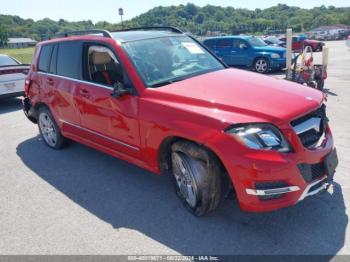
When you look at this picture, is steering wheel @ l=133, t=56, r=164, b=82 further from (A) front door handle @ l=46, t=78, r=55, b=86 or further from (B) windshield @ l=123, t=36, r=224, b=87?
(A) front door handle @ l=46, t=78, r=55, b=86

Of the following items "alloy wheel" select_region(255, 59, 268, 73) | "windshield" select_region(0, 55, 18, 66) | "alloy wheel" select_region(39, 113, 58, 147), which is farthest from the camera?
"alloy wheel" select_region(255, 59, 268, 73)

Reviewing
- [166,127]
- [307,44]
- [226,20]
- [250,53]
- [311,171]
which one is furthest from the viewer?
[226,20]

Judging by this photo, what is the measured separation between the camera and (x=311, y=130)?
3.13 meters

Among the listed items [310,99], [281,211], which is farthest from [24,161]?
[310,99]

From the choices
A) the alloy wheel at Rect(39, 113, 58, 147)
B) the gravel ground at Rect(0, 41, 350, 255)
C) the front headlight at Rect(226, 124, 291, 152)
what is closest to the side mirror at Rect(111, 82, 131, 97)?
the gravel ground at Rect(0, 41, 350, 255)

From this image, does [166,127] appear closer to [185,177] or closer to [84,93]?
[185,177]

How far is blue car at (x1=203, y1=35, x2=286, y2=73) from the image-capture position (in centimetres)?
1449

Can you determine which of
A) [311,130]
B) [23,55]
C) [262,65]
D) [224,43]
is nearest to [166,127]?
[311,130]

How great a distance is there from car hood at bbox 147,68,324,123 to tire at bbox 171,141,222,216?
0.39 meters

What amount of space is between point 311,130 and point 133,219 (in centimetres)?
198

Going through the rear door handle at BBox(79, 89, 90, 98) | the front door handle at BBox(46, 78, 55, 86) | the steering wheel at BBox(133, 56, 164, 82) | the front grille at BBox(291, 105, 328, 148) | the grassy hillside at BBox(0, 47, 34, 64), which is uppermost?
the steering wheel at BBox(133, 56, 164, 82)

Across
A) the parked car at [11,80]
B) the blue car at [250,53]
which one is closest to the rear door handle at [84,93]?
the parked car at [11,80]

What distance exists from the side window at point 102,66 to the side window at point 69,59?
0.57ft

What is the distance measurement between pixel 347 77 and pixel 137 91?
10.6m
